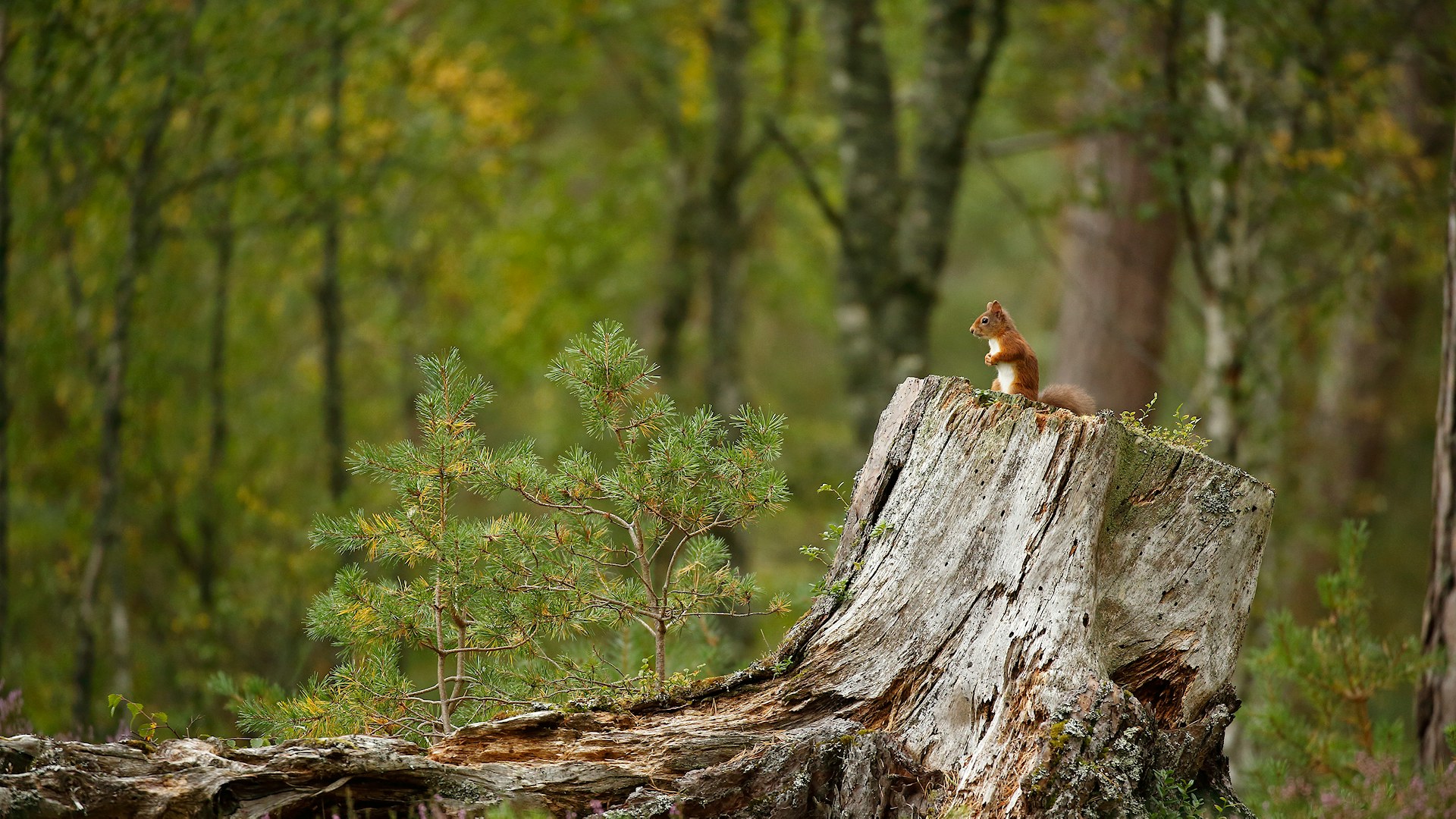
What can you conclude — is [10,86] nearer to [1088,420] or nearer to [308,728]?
[308,728]

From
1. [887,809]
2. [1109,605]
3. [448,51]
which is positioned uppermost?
[448,51]

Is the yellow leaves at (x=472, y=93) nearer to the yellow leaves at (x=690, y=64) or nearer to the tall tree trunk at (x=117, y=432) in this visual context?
the yellow leaves at (x=690, y=64)

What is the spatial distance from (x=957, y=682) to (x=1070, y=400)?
1.03 m

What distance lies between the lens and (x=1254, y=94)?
27.6ft

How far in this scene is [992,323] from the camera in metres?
4.15

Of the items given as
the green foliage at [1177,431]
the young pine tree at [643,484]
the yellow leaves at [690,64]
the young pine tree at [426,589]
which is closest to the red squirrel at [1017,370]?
the green foliage at [1177,431]

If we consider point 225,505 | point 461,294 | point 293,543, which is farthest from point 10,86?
point 461,294

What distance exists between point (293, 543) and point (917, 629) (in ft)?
30.2

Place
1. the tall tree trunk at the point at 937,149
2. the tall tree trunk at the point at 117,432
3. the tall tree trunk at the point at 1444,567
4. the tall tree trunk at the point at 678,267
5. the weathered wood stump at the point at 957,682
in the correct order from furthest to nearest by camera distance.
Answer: the tall tree trunk at the point at 678,267 → the tall tree trunk at the point at 937,149 → the tall tree trunk at the point at 117,432 → the tall tree trunk at the point at 1444,567 → the weathered wood stump at the point at 957,682

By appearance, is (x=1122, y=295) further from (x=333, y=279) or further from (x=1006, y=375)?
(x=1006, y=375)

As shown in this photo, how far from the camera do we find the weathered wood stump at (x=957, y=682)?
2.84m

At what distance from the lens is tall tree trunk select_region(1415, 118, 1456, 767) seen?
4703mm

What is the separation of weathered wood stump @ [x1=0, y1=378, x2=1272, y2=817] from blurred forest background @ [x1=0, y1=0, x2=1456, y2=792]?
1107 millimetres

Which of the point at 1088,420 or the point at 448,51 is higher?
the point at 448,51
